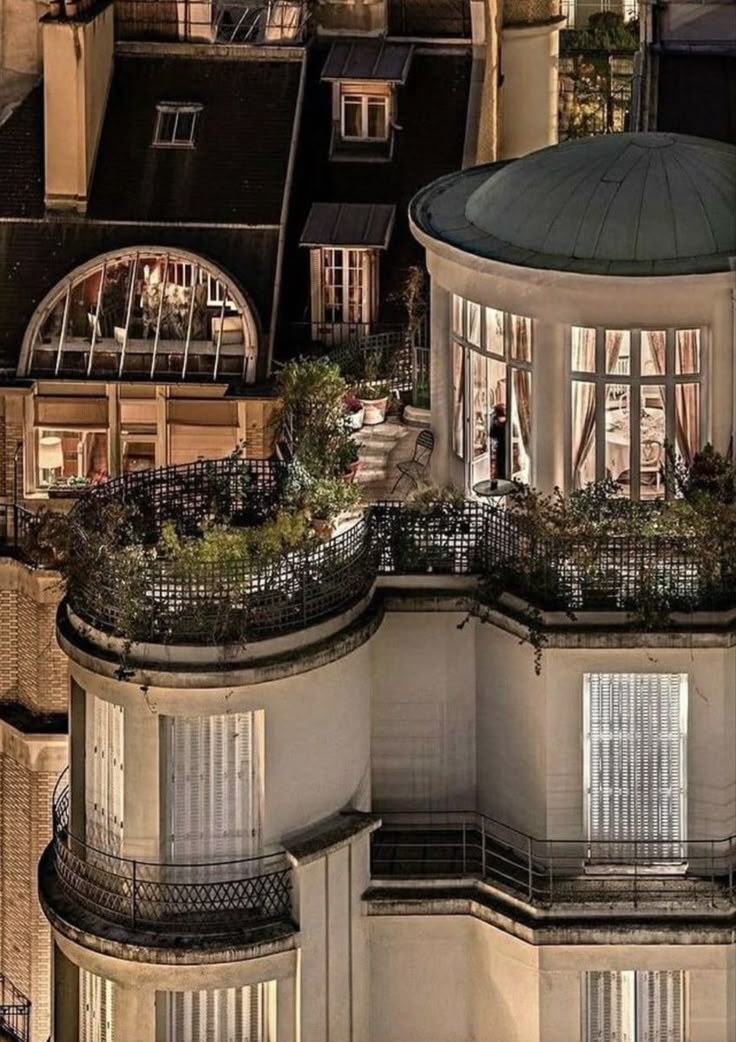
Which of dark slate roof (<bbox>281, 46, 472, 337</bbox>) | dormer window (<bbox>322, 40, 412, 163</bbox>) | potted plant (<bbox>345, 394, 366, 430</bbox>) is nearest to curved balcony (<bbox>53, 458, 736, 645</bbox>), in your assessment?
potted plant (<bbox>345, 394, 366, 430</bbox>)

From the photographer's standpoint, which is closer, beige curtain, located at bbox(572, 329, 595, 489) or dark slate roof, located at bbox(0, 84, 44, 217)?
beige curtain, located at bbox(572, 329, 595, 489)

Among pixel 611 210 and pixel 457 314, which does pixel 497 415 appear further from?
pixel 611 210

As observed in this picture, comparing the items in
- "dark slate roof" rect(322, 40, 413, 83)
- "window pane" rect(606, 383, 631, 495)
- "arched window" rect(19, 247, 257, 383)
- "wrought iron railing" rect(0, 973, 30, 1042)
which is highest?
"dark slate roof" rect(322, 40, 413, 83)

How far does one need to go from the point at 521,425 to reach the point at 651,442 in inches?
96.2

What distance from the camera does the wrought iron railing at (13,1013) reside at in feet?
415

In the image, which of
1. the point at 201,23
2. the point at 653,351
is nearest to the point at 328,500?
the point at 653,351

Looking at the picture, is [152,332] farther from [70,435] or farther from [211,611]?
[211,611]

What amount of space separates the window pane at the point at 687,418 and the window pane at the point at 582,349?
1.66 m

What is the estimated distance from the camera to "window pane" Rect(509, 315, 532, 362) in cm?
10550

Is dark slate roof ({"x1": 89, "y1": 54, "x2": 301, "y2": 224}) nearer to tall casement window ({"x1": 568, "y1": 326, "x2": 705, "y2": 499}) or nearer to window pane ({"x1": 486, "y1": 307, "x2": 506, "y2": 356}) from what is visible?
window pane ({"x1": 486, "y1": 307, "x2": 506, "y2": 356})

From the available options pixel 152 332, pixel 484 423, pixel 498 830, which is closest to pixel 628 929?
pixel 498 830

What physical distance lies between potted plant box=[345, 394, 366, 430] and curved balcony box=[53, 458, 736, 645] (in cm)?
555

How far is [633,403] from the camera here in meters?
106

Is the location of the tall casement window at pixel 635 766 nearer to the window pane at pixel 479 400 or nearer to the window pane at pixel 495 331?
Answer: the window pane at pixel 479 400
